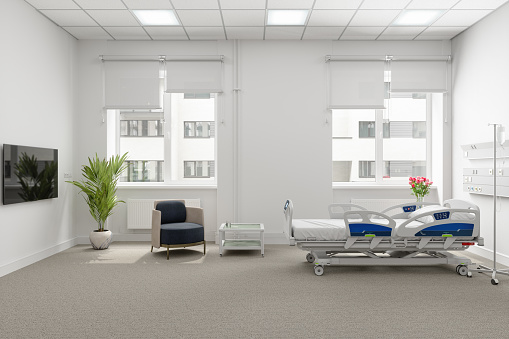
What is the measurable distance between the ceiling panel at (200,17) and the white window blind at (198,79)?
0.78 m

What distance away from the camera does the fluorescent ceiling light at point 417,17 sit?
5.69m

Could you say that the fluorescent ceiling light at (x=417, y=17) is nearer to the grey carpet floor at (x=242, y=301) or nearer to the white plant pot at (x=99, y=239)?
the grey carpet floor at (x=242, y=301)

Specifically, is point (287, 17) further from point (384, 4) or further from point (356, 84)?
point (356, 84)

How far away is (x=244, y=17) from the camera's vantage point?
586cm

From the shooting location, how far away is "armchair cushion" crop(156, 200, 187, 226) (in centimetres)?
616

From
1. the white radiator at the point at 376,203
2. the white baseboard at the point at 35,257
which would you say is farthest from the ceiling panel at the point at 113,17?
the white radiator at the point at 376,203

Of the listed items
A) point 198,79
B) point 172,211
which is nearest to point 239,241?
point 172,211

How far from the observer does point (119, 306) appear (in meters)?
3.66

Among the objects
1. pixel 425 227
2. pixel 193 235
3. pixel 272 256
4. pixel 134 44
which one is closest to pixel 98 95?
pixel 134 44

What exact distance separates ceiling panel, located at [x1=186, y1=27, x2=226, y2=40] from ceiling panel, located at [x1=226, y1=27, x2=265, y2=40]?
129 mm

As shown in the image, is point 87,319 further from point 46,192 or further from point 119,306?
point 46,192

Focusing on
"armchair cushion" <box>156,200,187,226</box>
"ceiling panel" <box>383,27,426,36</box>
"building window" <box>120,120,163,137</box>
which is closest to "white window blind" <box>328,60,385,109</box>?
"ceiling panel" <box>383,27,426,36</box>

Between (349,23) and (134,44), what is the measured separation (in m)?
3.55

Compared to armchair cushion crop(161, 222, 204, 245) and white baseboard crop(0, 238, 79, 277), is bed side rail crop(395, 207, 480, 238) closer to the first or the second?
armchair cushion crop(161, 222, 204, 245)
